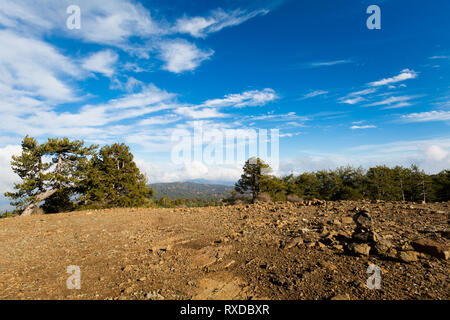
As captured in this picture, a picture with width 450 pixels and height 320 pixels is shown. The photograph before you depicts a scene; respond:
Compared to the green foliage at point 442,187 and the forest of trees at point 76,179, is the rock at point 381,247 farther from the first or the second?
the green foliage at point 442,187

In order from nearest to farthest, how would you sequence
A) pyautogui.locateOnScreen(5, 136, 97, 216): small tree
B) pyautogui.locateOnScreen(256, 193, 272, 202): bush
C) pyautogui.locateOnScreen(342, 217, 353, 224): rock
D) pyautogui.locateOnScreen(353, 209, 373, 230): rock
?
pyautogui.locateOnScreen(353, 209, 373, 230): rock < pyautogui.locateOnScreen(342, 217, 353, 224): rock < pyautogui.locateOnScreen(5, 136, 97, 216): small tree < pyautogui.locateOnScreen(256, 193, 272, 202): bush

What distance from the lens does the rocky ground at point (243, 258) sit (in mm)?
3734

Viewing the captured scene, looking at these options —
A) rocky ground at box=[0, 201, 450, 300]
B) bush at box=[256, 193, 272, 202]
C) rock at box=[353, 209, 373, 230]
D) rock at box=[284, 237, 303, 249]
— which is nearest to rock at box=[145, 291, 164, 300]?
rocky ground at box=[0, 201, 450, 300]

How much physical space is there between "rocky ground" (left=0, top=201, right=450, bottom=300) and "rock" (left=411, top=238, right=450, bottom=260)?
0.02m

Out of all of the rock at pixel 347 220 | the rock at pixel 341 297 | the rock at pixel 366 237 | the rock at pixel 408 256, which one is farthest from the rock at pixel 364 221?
the rock at pixel 341 297

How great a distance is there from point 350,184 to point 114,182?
4412cm

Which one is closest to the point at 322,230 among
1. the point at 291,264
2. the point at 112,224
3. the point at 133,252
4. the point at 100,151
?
the point at 291,264

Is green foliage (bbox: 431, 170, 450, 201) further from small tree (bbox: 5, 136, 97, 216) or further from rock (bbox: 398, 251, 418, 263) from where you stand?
small tree (bbox: 5, 136, 97, 216)

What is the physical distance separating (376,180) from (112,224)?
45023 millimetres

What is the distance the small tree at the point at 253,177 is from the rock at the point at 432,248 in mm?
25723

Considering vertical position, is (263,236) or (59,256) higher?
(263,236)

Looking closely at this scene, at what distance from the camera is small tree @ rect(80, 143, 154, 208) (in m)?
20.3

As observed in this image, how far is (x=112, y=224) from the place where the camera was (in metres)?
9.15
